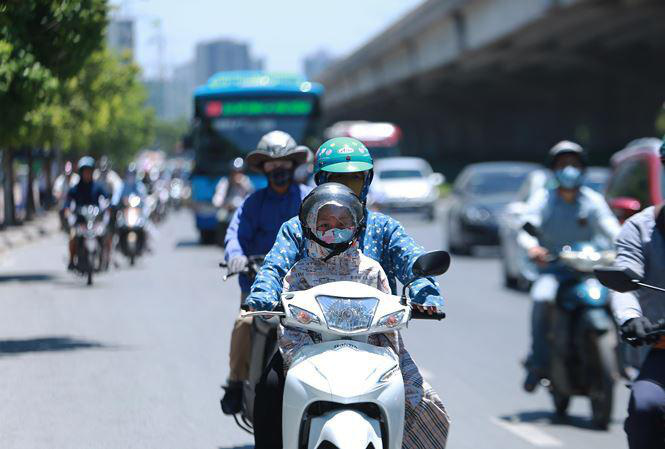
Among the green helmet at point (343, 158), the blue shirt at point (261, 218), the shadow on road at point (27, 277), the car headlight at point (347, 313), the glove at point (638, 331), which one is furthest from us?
the shadow on road at point (27, 277)

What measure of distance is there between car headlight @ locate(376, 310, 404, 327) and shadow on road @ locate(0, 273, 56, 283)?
1616 cm

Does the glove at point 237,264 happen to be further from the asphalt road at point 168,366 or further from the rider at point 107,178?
the rider at point 107,178

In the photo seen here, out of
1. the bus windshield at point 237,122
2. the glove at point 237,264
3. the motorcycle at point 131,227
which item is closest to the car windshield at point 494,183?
the bus windshield at point 237,122

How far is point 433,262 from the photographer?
17.7 ft

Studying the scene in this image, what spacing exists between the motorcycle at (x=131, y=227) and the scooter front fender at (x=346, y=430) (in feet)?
65.5

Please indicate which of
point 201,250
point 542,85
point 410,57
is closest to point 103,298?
point 201,250

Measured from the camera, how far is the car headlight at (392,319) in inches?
206

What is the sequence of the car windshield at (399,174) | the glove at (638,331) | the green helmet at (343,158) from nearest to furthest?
the glove at (638,331) → the green helmet at (343,158) → the car windshield at (399,174)

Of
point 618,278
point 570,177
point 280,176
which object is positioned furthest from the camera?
point 570,177

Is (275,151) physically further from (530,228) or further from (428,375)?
(428,375)

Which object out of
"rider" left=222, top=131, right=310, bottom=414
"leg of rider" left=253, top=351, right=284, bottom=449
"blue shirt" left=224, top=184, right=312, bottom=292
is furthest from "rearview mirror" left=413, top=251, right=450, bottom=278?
"blue shirt" left=224, top=184, right=312, bottom=292

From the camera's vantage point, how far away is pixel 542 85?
2584 inches

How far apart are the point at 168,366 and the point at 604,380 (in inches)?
143

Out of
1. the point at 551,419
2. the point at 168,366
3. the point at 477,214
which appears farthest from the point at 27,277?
the point at 551,419
